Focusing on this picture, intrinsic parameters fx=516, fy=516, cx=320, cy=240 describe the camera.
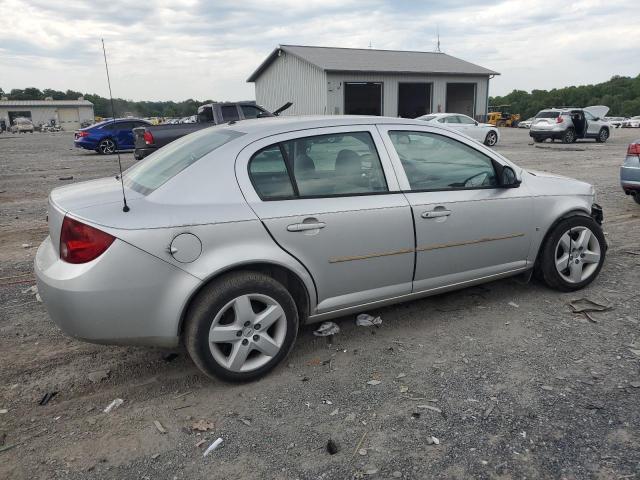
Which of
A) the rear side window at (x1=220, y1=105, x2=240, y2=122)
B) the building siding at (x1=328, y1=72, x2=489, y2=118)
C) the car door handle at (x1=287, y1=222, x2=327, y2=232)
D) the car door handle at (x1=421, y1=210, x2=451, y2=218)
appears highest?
the building siding at (x1=328, y1=72, x2=489, y2=118)

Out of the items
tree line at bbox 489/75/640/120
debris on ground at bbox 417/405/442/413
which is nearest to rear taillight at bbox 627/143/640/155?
debris on ground at bbox 417/405/442/413

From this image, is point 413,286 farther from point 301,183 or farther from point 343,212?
point 301,183

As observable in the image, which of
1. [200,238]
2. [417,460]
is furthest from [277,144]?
[417,460]

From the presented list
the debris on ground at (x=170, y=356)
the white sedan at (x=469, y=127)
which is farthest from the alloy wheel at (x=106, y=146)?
the debris on ground at (x=170, y=356)

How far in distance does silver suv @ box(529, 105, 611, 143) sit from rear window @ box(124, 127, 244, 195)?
23620 mm

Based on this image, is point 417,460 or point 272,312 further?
point 272,312

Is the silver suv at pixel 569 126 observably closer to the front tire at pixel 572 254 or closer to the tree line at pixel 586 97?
the front tire at pixel 572 254

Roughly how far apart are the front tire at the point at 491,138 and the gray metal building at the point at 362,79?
8.10 metres

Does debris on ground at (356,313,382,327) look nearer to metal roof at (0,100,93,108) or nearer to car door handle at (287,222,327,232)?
car door handle at (287,222,327,232)

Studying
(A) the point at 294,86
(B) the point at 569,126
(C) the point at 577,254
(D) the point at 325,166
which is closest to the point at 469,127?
(B) the point at 569,126

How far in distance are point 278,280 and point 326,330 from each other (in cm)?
79

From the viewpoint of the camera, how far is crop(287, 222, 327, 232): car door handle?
126 inches

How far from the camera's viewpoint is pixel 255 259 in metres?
3.08

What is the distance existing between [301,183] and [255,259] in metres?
0.61
